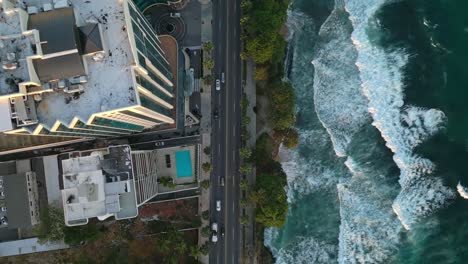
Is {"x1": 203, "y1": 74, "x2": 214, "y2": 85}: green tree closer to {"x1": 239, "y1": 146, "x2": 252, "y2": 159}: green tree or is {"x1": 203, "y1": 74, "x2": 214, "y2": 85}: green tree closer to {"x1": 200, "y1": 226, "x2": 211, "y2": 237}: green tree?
{"x1": 239, "y1": 146, "x2": 252, "y2": 159}: green tree

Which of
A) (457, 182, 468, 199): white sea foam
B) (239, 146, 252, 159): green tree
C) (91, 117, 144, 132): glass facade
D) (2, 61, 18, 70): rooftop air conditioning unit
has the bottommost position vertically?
(457, 182, 468, 199): white sea foam

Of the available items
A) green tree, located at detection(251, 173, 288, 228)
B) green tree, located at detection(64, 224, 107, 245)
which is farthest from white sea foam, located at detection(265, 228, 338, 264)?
green tree, located at detection(64, 224, 107, 245)

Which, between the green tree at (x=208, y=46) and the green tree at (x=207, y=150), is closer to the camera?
the green tree at (x=208, y=46)

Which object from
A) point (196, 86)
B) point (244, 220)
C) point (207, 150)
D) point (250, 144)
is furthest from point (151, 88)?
point (244, 220)

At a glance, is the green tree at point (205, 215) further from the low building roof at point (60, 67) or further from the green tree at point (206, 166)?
the low building roof at point (60, 67)

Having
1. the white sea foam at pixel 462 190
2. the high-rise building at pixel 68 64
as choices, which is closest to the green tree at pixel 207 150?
the high-rise building at pixel 68 64
